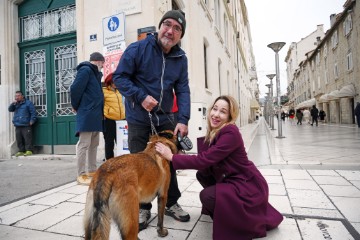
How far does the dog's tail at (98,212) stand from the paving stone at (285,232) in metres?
1.57

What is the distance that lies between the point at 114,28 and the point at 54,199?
13.4 ft

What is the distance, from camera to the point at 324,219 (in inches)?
106

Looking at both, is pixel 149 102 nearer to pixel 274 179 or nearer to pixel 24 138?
pixel 274 179

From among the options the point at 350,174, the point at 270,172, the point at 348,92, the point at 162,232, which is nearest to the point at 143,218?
the point at 162,232

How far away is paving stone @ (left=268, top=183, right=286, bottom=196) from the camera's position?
368 cm

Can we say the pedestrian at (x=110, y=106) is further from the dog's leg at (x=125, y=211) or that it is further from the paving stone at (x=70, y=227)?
the dog's leg at (x=125, y=211)

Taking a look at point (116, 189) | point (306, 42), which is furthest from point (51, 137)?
point (306, 42)

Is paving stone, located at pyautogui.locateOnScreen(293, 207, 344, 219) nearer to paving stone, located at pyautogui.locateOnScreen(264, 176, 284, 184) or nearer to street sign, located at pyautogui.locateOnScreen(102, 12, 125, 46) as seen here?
paving stone, located at pyautogui.locateOnScreen(264, 176, 284, 184)

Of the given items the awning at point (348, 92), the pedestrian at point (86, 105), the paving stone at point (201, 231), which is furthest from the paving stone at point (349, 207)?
the awning at point (348, 92)

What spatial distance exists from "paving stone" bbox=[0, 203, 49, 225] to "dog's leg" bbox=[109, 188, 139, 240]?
1936mm

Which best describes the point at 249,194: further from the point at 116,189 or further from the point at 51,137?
the point at 51,137

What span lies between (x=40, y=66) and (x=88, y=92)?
4.59m

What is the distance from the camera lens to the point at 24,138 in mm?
7758

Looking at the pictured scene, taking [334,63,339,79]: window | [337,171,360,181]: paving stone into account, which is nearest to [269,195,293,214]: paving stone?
[337,171,360,181]: paving stone
